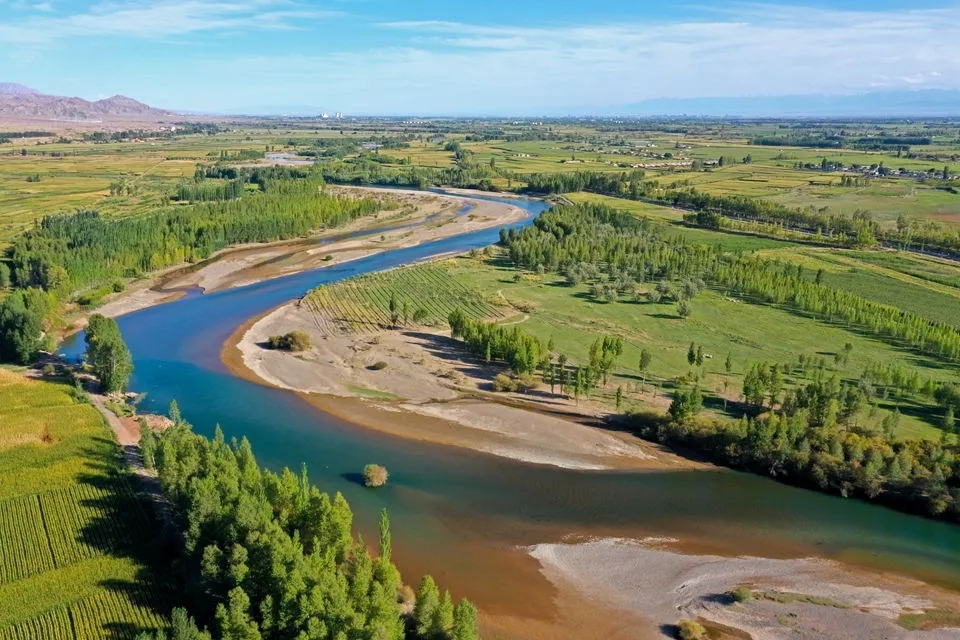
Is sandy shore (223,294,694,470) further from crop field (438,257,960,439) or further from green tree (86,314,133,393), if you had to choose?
green tree (86,314,133,393)

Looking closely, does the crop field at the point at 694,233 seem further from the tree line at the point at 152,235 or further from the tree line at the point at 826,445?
the tree line at the point at 826,445

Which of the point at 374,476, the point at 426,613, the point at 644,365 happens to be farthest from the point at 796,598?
the point at 644,365

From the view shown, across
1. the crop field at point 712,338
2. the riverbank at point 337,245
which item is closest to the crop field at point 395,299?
the crop field at point 712,338

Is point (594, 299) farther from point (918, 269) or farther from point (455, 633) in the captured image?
point (455, 633)

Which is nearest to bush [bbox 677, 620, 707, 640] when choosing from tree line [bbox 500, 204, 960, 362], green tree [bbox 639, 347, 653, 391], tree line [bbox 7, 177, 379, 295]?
green tree [bbox 639, 347, 653, 391]

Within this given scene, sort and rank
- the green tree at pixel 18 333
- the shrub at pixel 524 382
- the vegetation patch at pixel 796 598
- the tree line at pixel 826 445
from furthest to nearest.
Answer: the green tree at pixel 18 333
the shrub at pixel 524 382
the tree line at pixel 826 445
the vegetation patch at pixel 796 598
